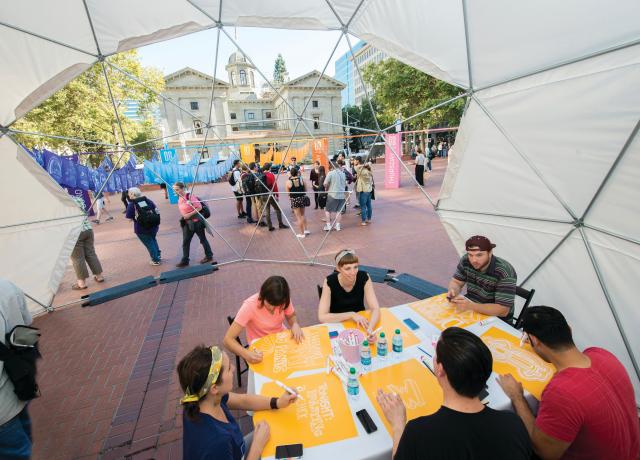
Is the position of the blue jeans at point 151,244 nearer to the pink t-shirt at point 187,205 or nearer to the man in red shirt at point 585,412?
the pink t-shirt at point 187,205

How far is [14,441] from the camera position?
2.36m

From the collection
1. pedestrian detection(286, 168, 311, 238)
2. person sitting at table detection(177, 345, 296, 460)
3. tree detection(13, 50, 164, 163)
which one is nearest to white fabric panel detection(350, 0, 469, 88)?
person sitting at table detection(177, 345, 296, 460)

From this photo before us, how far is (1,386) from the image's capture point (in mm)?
2295

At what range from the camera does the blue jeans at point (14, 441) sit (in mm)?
2307

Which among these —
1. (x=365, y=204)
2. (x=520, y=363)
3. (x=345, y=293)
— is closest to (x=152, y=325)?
(x=345, y=293)

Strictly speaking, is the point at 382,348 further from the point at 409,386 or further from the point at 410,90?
the point at 410,90

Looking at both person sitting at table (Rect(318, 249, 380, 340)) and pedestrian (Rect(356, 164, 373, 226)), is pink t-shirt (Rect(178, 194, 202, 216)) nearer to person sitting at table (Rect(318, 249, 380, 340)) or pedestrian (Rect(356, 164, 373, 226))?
pedestrian (Rect(356, 164, 373, 226))

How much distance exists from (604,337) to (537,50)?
3.09 metres

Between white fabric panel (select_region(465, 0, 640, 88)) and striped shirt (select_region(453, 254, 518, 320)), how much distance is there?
7.11 feet

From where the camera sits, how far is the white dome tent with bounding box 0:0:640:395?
274cm

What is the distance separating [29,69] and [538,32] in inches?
256

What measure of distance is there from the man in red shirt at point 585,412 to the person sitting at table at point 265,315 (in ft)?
6.55

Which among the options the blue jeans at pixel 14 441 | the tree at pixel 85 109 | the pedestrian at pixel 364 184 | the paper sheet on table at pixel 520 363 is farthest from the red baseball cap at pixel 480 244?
the tree at pixel 85 109

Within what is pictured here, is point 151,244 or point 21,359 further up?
point 21,359
